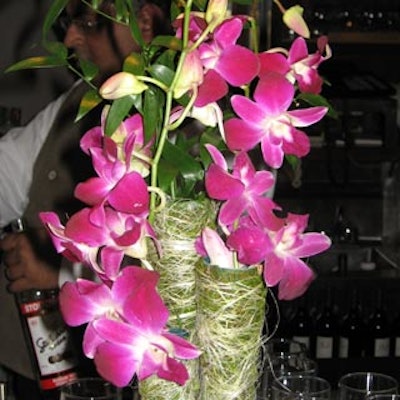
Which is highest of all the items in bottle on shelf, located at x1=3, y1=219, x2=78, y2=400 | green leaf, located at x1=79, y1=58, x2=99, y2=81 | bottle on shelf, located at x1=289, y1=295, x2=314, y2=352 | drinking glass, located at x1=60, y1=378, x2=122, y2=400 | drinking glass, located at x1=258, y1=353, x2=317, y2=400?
green leaf, located at x1=79, y1=58, x2=99, y2=81

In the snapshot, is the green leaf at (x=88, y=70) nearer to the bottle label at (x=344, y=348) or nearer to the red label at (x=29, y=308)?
the red label at (x=29, y=308)

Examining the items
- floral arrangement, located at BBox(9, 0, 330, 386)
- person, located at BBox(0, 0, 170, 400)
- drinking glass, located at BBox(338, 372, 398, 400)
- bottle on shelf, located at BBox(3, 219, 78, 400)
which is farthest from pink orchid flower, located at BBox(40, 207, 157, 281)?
person, located at BBox(0, 0, 170, 400)

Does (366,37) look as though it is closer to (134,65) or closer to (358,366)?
(358,366)

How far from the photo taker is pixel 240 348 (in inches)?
31.4

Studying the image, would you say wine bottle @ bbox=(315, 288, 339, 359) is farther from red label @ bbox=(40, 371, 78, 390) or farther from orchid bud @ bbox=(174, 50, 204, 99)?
orchid bud @ bbox=(174, 50, 204, 99)

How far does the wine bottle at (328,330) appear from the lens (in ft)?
9.12

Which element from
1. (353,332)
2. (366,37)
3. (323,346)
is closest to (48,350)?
(323,346)

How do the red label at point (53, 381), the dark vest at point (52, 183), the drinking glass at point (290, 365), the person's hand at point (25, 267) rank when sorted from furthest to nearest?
the dark vest at point (52, 183) < the person's hand at point (25, 267) < the red label at point (53, 381) < the drinking glass at point (290, 365)

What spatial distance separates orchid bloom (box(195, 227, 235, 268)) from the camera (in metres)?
0.79

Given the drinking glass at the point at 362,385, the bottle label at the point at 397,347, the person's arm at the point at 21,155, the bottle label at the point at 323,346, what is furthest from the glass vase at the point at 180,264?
the bottle label at the point at 397,347

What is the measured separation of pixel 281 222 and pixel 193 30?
0.63ft

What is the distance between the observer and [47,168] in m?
2.06

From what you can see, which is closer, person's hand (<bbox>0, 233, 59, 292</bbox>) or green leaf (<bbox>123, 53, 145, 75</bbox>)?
green leaf (<bbox>123, 53, 145, 75</bbox>)

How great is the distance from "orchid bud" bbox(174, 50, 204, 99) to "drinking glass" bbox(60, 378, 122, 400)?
1.30 feet
